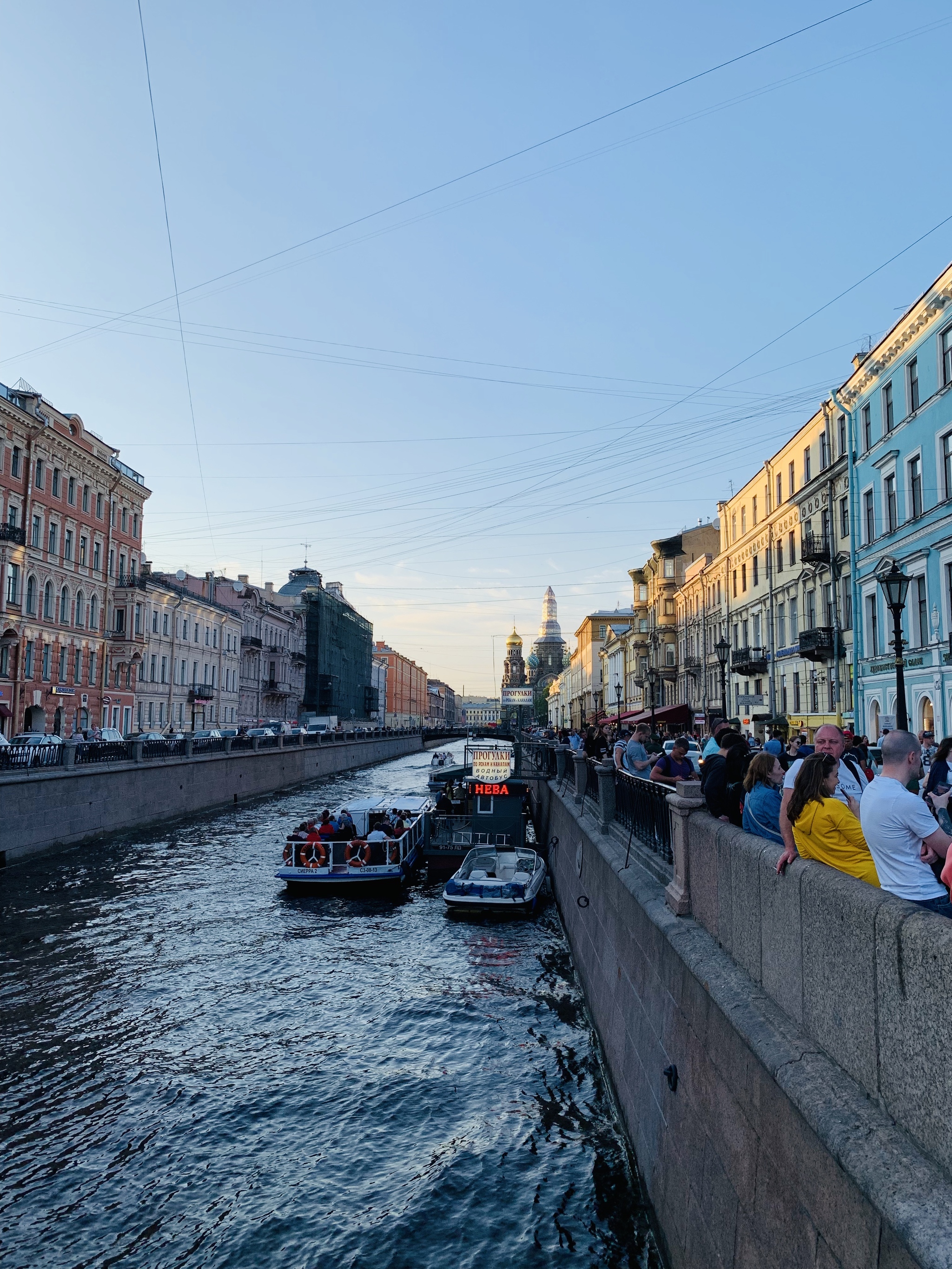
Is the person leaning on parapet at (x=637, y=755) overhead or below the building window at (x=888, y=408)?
below

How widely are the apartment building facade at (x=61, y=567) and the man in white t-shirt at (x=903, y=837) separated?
39.5 meters

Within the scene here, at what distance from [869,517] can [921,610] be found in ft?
16.2

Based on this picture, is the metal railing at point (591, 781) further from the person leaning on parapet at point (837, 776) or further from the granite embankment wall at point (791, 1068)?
the granite embankment wall at point (791, 1068)

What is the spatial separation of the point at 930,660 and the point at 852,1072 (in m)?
22.2

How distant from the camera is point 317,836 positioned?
890 inches

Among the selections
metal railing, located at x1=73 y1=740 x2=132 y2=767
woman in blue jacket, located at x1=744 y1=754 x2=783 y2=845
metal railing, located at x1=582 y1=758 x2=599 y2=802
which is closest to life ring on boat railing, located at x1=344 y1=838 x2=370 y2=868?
metal railing, located at x1=582 y1=758 x2=599 y2=802

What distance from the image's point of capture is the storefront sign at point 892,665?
24.2 meters

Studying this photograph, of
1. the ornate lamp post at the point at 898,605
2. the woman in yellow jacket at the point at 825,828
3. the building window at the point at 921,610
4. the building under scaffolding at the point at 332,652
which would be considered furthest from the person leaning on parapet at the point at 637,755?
the building under scaffolding at the point at 332,652

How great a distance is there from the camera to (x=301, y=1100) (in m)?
10.1

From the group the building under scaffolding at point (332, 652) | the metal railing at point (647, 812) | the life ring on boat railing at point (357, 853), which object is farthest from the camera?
the building under scaffolding at point (332, 652)

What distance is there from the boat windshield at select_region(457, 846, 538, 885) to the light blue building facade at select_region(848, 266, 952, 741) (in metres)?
10.9

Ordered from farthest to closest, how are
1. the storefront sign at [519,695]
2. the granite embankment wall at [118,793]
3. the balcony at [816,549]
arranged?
the storefront sign at [519,695] < the balcony at [816,549] < the granite embankment wall at [118,793]

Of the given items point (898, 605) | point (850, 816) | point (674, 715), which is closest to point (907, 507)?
point (898, 605)

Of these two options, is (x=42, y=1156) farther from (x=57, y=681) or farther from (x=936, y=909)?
(x=57, y=681)
